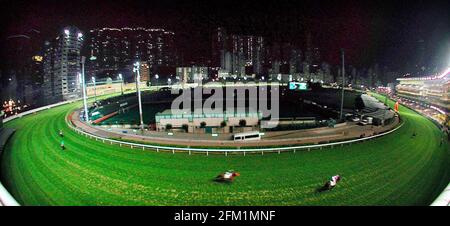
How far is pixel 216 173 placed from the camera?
1406 centimetres

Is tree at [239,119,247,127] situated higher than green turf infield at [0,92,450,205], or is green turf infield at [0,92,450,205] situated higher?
tree at [239,119,247,127]

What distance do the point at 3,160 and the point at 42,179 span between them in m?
5.38

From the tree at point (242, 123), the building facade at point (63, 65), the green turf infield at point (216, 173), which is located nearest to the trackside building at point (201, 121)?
the tree at point (242, 123)

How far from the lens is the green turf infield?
1135cm

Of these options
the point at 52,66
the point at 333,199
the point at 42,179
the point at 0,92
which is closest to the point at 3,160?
the point at 42,179

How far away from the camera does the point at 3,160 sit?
1639 centimetres

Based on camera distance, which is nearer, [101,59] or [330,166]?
[330,166]

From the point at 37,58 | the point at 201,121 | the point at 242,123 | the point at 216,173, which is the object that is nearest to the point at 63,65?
the point at 37,58

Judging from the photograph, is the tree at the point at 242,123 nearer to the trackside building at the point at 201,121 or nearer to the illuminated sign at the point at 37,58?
the trackside building at the point at 201,121

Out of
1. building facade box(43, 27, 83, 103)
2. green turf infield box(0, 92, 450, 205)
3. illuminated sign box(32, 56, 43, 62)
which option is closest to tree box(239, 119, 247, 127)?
green turf infield box(0, 92, 450, 205)

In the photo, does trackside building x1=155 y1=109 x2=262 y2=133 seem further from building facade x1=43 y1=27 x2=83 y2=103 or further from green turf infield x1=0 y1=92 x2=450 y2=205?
building facade x1=43 y1=27 x2=83 y2=103

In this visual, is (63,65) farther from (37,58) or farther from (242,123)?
(242,123)
